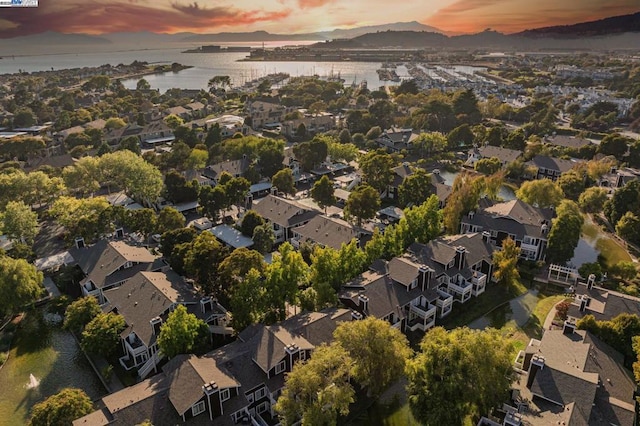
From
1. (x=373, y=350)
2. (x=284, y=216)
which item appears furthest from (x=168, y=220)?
(x=373, y=350)

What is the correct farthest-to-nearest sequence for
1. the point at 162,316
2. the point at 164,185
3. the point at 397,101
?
1. the point at 397,101
2. the point at 164,185
3. the point at 162,316

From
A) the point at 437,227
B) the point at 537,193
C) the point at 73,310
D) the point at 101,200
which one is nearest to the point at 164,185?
the point at 101,200

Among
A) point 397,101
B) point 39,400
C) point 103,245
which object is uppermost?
point 397,101

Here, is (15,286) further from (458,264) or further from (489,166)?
(489,166)

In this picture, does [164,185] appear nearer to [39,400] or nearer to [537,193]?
[39,400]

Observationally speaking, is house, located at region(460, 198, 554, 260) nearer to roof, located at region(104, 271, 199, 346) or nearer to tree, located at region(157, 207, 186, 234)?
roof, located at region(104, 271, 199, 346)

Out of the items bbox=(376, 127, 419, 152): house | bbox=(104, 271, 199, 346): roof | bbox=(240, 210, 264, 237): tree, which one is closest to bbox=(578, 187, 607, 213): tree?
bbox=(376, 127, 419, 152): house
